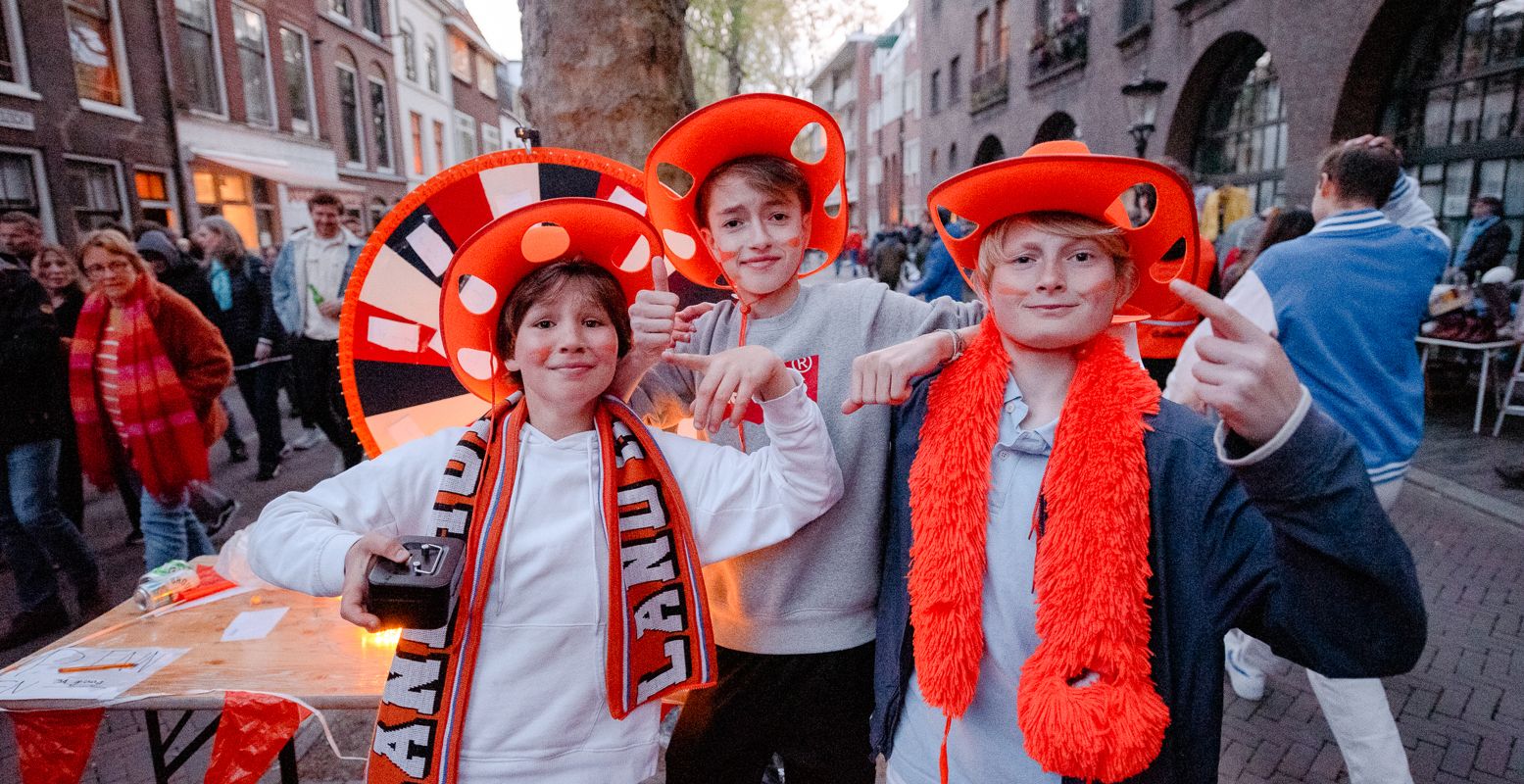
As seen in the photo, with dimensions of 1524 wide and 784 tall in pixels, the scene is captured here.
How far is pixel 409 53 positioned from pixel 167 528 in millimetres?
21863

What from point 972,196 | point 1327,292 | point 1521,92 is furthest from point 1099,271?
point 1521,92

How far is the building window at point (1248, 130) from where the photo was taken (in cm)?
935

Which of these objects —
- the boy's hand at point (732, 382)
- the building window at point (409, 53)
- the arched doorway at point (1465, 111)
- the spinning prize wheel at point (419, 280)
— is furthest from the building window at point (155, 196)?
the arched doorway at point (1465, 111)

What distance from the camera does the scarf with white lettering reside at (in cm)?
135

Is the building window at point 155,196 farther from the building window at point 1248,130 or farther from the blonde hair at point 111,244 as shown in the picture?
the building window at point 1248,130

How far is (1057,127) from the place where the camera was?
1650 cm

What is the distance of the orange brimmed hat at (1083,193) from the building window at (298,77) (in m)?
18.3

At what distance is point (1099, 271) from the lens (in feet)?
3.85

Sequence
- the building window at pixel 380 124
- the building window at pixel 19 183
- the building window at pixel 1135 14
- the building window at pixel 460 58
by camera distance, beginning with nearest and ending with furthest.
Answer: the building window at pixel 19 183
the building window at pixel 1135 14
the building window at pixel 380 124
the building window at pixel 460 58

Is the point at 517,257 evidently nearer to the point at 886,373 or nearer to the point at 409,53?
the point at 886,373

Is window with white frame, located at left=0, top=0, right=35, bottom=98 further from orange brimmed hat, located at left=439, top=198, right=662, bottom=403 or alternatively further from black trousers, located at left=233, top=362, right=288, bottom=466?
orange brimmed hat, located at left=439, top=198, right=662, bottom=403

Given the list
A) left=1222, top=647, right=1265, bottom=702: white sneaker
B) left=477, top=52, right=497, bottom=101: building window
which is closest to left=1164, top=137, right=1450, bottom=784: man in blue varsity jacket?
left=1222, top=647, right=1265, bottom=702: white sneaker

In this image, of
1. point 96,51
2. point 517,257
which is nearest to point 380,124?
point 96,51

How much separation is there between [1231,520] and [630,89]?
8.18 ft
